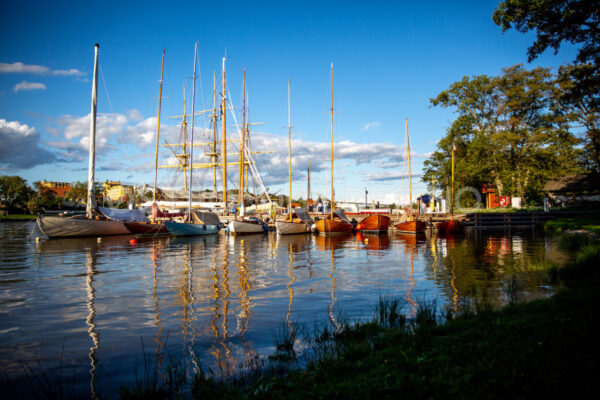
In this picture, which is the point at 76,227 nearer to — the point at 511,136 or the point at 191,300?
the point at 191,300

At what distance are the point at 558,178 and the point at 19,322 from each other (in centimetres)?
6377

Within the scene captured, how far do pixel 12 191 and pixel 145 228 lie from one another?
8944 centimetres

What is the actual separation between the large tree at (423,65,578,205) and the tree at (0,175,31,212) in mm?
113272

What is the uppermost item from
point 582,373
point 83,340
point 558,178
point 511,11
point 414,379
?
point 511,11

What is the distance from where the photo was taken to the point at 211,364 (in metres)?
6.43

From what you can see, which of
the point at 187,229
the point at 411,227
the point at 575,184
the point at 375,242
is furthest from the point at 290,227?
the point at 575,184

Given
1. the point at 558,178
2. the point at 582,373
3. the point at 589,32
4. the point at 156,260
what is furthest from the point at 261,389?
the point at 558,178

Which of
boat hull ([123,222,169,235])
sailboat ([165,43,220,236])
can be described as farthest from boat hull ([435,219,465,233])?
→ boat hull ([123,222,169,235])

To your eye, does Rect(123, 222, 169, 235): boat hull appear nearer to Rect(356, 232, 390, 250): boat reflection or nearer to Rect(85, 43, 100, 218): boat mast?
Rect(85, 43, 100, 218): boat mast

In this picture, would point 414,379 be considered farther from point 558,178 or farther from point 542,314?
point 558,178

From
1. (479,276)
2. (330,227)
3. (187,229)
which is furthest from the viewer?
(330,227)

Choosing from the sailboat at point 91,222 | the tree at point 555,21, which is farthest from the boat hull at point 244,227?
the tree at point 555,21

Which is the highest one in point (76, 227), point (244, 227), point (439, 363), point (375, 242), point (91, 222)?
point (91, 222)

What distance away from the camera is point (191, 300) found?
1137 cm
